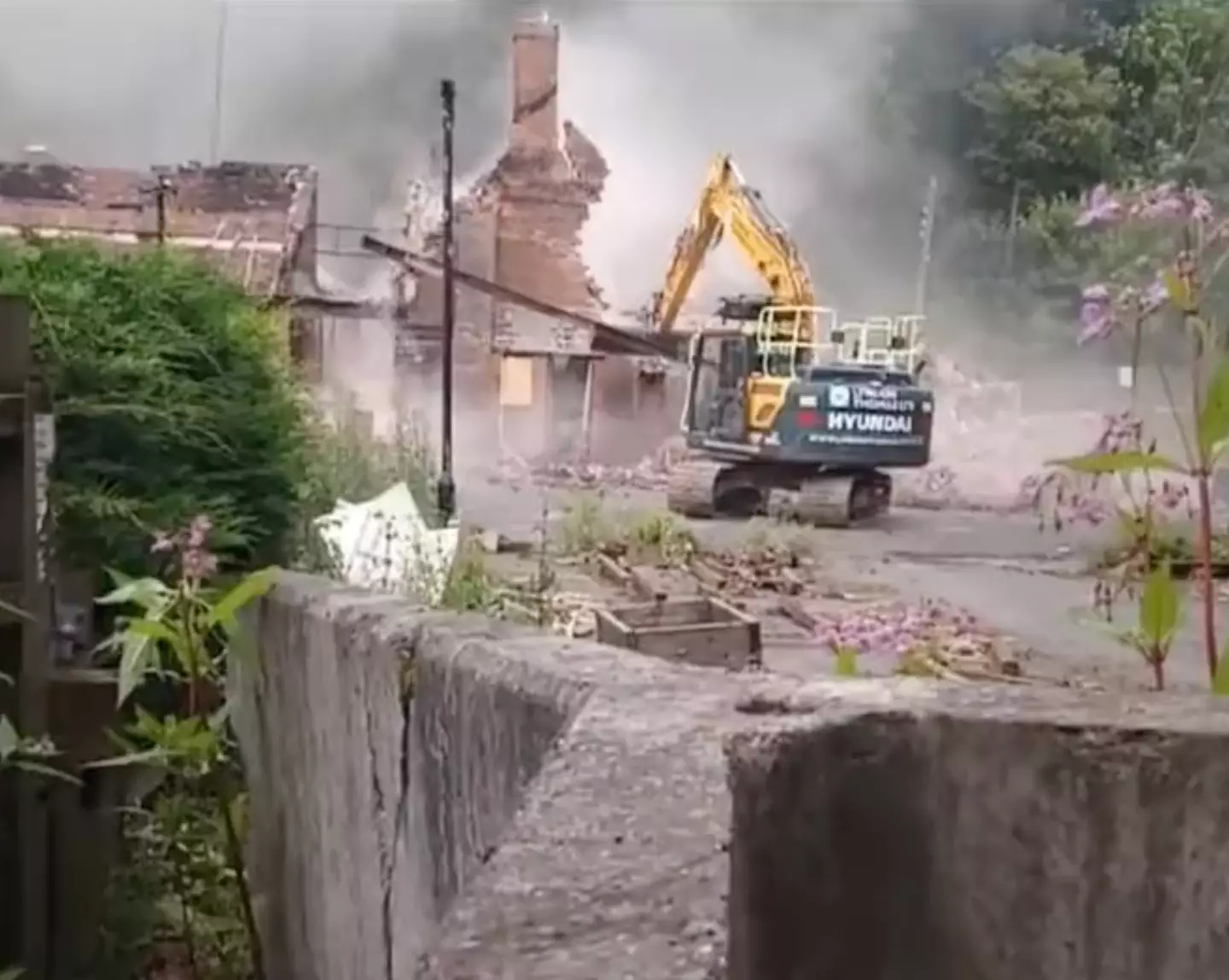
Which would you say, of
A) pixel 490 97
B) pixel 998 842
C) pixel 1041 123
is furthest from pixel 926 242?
pixel 998 842

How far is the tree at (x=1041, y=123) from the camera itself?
10.2 feet

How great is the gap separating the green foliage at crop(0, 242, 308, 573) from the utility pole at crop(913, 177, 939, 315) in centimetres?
158

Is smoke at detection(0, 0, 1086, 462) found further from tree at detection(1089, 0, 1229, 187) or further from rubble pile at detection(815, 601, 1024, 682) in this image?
rubble pile at detection(815, 601, 1024, 682)

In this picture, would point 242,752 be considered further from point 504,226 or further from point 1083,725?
point 504,226

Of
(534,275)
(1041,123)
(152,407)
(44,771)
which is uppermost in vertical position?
(1041,123)

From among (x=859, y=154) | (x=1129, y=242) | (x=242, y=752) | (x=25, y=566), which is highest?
(x=859, y=154)

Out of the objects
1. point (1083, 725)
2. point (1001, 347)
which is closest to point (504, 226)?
point (1001, 347)

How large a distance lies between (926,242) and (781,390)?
472 millimetres

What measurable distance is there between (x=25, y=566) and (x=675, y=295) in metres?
1.86

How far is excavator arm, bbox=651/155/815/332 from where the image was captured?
10.5ft

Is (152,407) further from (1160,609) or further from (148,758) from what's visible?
(1160,609)

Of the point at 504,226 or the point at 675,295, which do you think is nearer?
the point at 504,226

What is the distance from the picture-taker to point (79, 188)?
286 centimetres

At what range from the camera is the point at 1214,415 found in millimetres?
937
